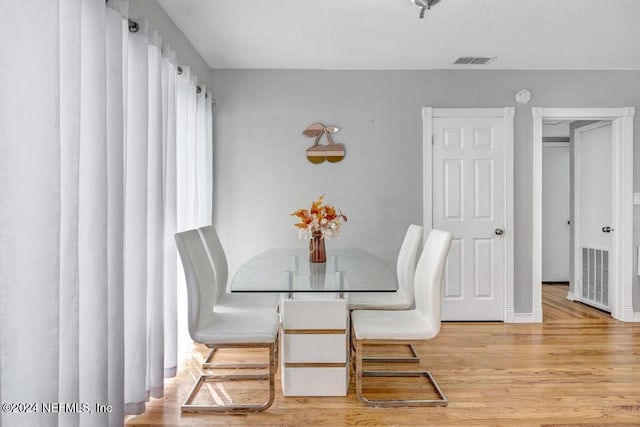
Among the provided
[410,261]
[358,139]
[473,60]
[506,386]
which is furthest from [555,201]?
[506,386]

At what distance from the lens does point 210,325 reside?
2395 mm

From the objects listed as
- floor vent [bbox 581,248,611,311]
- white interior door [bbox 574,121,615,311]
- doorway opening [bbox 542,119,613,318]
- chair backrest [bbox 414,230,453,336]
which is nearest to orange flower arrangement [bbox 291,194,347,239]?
chair backrest [bbox 414,230,453,336]

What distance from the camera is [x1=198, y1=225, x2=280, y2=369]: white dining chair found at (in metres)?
2.85

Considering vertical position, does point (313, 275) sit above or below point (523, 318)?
above

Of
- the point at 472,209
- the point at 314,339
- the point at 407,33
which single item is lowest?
the point at 314,339

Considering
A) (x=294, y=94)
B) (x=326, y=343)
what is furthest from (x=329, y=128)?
(x=326, y=343)

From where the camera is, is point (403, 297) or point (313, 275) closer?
point (313, 275)

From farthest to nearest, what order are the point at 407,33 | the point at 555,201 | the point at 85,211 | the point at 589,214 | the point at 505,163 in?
the point at 555,201
the point at 589,214
the point at 505,163
the point at 407,33
the point at 85,211

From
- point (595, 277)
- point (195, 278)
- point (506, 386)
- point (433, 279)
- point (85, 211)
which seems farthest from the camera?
point (595, 277)

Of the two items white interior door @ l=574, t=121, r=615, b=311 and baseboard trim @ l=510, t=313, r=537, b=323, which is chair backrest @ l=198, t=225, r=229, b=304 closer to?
baseboard trim @ l=510, t=313, r=537, b=323

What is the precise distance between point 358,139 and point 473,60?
4.09 ft

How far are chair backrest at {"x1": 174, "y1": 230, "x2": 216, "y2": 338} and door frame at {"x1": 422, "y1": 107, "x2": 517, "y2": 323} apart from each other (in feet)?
7.56

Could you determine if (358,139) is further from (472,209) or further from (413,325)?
(413,325)

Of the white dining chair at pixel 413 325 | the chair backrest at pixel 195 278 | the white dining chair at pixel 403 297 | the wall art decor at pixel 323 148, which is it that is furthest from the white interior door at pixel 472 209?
the chair backrest at pixel 195 278
